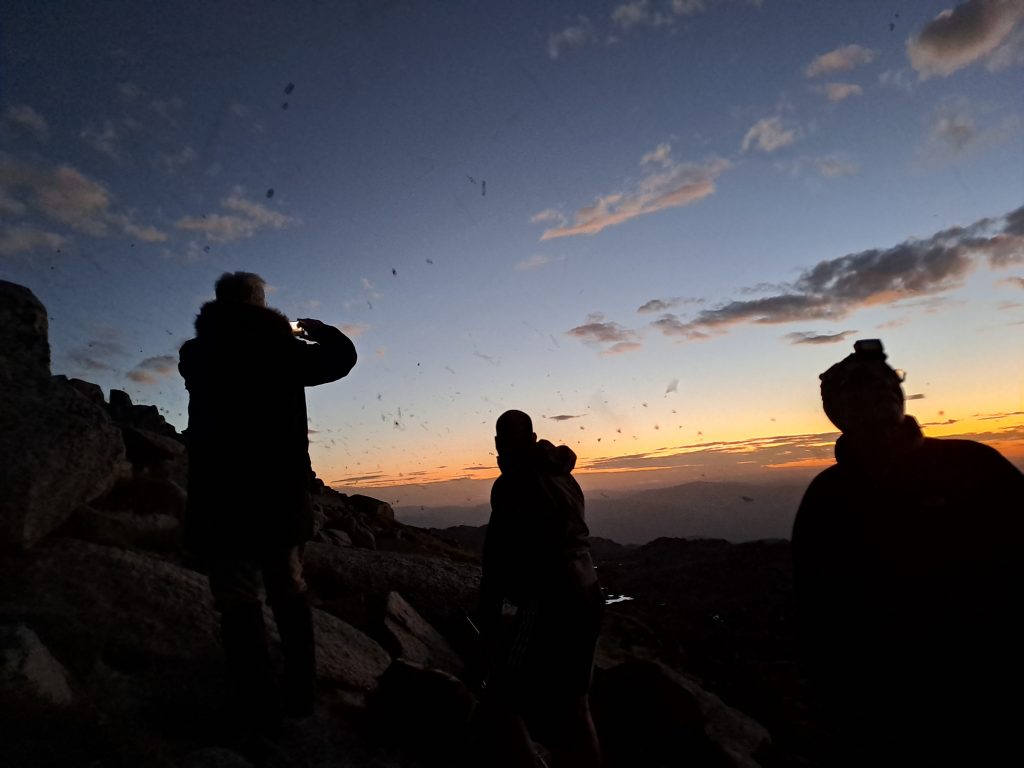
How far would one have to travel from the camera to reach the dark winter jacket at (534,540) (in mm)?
3674

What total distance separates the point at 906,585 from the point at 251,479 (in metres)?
3.44

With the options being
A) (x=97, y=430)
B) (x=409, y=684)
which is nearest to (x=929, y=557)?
(x=409, y=684)

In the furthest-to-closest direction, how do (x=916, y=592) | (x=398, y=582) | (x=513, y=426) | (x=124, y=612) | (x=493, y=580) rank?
1. (x=398, y=582)
2. (x=124, y=612)
3. (x=513, y=426)
4. (x=493, y=580)
5. (x=916, y=592)

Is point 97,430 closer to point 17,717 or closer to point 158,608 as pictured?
point 158,608

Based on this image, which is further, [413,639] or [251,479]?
[413,639]

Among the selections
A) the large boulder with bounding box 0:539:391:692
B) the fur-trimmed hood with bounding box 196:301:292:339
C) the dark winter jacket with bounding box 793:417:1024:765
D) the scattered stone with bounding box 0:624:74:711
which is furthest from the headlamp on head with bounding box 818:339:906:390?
the scattered stone with bounding box 0:624:74:711

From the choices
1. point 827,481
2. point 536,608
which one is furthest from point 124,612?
point 827,481

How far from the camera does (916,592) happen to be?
2.37 m

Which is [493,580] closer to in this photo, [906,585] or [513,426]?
[513,426]

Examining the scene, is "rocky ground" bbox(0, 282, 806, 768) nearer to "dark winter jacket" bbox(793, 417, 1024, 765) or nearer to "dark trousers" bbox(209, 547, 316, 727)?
"dark trousers" bbox(209, 547, 316, 727)

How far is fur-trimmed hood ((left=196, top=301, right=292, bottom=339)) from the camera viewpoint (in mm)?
3951

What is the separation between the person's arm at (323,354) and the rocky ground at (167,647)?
84 centimetres

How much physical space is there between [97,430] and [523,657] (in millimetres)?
4418

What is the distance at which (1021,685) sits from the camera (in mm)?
→ 2129
